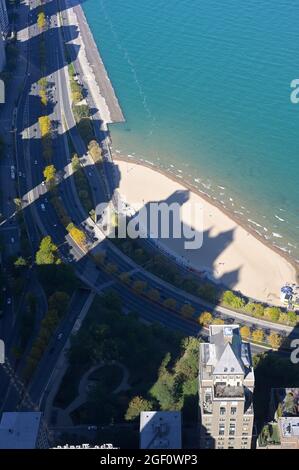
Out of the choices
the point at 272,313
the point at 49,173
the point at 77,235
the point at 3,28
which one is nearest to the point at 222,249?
the point at 272,313

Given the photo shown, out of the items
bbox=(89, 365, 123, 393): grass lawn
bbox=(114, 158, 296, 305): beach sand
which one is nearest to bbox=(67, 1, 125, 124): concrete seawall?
bbox=(114, 158, 296, 305): beach sand

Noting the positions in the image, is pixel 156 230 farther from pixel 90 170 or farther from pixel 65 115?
pixel 65 115

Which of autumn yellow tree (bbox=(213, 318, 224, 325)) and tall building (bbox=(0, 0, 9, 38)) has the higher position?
tall building (bbox=(0, 0, 9, 38))

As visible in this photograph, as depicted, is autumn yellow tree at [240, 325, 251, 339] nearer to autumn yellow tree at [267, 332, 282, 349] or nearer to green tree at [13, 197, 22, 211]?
autumn yellow tree at [267, 332, 282, 349]

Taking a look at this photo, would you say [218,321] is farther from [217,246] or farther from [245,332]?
[217,246]

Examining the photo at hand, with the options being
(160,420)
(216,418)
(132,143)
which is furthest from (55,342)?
(132,143)

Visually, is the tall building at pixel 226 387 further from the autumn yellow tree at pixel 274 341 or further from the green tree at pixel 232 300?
the green tree at pixel 232 300

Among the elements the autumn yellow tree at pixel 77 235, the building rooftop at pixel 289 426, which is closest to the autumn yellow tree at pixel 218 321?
the building rooftop at pixel 289 426
